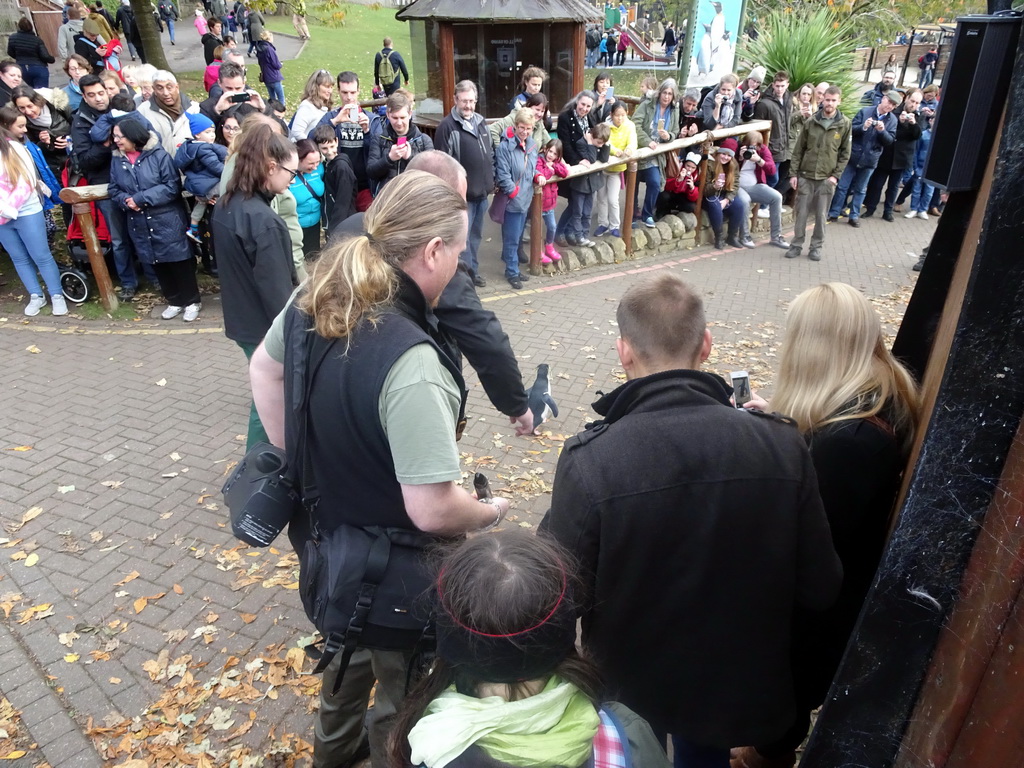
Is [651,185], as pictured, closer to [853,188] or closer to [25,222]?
[853,188]

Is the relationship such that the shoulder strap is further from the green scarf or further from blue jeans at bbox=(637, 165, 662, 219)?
blue jeans at bbox=(637, 165, 662, 219)

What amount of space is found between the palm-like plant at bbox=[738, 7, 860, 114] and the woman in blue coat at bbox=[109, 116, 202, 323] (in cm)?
1111

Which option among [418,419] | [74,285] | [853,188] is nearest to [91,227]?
[74,285]

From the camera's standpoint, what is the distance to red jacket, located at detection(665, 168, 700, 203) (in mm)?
9906

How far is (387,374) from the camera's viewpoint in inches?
74.5

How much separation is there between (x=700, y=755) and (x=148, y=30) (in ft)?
54.8

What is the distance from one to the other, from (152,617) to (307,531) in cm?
196

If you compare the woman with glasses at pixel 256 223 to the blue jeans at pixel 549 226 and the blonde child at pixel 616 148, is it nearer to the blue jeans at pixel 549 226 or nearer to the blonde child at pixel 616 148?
the blue jeans at pixel 549 226

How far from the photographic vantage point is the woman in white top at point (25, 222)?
21.6ft

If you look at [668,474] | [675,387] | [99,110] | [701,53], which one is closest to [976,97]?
[675,387]

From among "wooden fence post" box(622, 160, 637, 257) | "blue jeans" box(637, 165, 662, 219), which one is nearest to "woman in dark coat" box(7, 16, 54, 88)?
"wooden fence post" box(622, 160, 637, 257)

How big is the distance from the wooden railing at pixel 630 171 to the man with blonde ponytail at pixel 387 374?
21.6 feet

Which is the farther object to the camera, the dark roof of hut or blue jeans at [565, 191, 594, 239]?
the dark roof of hut

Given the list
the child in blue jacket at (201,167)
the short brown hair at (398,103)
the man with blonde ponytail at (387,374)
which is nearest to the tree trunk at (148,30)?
the child in blue jacket at (201,167)
